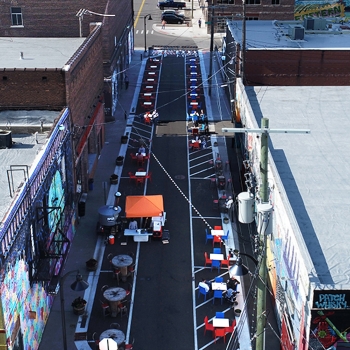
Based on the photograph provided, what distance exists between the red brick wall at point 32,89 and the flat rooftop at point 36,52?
2.77 metres

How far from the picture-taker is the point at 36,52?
41469 millimetres

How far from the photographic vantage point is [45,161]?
27.3m

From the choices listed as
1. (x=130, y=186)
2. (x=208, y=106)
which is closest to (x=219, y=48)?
(x=208, y=106)

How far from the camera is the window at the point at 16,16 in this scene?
5478 centimetres

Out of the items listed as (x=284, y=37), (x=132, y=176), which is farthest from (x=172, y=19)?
(x=132, y=176)

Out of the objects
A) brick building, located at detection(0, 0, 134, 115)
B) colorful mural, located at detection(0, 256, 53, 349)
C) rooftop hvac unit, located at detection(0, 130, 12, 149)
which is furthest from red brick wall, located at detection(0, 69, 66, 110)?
brick building, located at detection(0, 0, 134, 115)

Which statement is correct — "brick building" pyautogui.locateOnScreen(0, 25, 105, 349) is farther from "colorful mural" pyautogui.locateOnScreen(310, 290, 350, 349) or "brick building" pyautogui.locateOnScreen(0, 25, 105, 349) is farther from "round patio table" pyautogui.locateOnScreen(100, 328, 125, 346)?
"colorful mural" pyautogui.locateOnScreen(310, 290, 350, 349)

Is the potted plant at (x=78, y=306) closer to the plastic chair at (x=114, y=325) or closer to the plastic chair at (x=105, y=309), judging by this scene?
the plastic chair at (x=105, y=309)

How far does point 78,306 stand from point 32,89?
12.3 metres

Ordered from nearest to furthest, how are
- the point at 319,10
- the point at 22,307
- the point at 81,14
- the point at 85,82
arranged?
the point at 22,307
the point at 85,82
the point at 81,14
the point at 319,10

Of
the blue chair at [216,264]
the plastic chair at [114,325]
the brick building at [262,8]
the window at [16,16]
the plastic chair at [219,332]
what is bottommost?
the plastic chair at [114,325]

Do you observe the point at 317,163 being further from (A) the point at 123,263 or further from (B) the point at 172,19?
(B) the point at 172,19

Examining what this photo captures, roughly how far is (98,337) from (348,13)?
8031cm

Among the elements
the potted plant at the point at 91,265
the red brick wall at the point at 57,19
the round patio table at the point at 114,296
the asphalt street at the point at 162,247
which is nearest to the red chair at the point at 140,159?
the asphalt street at the point at 162,247
